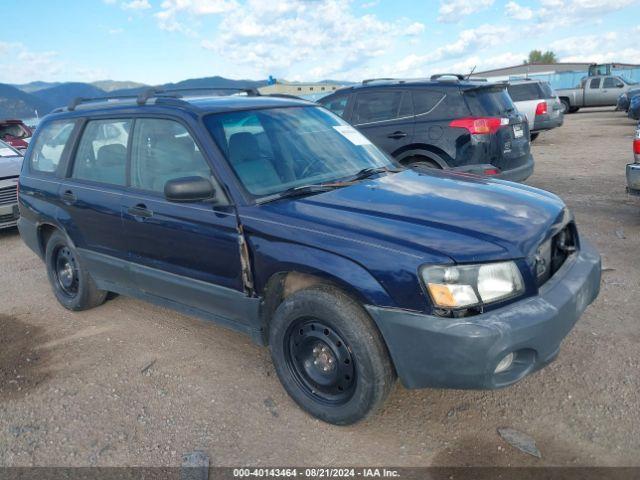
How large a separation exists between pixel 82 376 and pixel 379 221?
2390mm

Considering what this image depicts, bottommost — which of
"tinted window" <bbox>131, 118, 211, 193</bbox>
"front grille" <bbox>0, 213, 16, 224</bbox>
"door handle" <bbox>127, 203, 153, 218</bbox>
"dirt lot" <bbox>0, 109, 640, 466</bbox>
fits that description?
"dirt lot" <bbox>0, 109, 640, 466</bbox>

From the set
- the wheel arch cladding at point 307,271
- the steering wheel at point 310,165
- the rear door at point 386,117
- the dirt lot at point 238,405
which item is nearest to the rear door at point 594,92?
the rear door at point 386,117

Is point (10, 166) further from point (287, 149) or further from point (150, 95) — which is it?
point (287, 149)

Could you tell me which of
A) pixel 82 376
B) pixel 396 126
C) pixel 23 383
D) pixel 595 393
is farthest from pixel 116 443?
pixel 396 126

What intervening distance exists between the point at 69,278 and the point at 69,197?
2.86 feet

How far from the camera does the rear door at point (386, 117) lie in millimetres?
7254

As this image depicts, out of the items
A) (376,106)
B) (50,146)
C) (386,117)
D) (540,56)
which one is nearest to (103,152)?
(50,146)

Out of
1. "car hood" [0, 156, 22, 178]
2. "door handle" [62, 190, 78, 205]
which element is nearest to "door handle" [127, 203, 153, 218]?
"door handle" [62, 190, 78, 205]

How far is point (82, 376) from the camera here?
3730mm

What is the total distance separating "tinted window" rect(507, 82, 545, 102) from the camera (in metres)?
15.6

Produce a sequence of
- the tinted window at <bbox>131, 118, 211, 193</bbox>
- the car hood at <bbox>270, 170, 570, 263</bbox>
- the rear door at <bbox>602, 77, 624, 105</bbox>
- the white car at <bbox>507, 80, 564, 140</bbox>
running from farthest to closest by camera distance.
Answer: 1. the rear door at <bbox>602, 77, 624, 105</bbox>
2. the white car at <bbox>507, 80, 564, 140</bbox>
3. the tinted window at <bbox>131, 118, 211, 193</bbox>
4. the car hood at <bbox>270, 170, 570, 263</bbox>

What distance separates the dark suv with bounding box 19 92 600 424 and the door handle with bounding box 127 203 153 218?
0.01 metres

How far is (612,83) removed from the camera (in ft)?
88.3

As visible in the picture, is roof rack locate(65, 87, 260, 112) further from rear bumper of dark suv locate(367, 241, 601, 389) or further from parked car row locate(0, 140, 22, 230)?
parked car row locate(0, 140, 22, 230)
